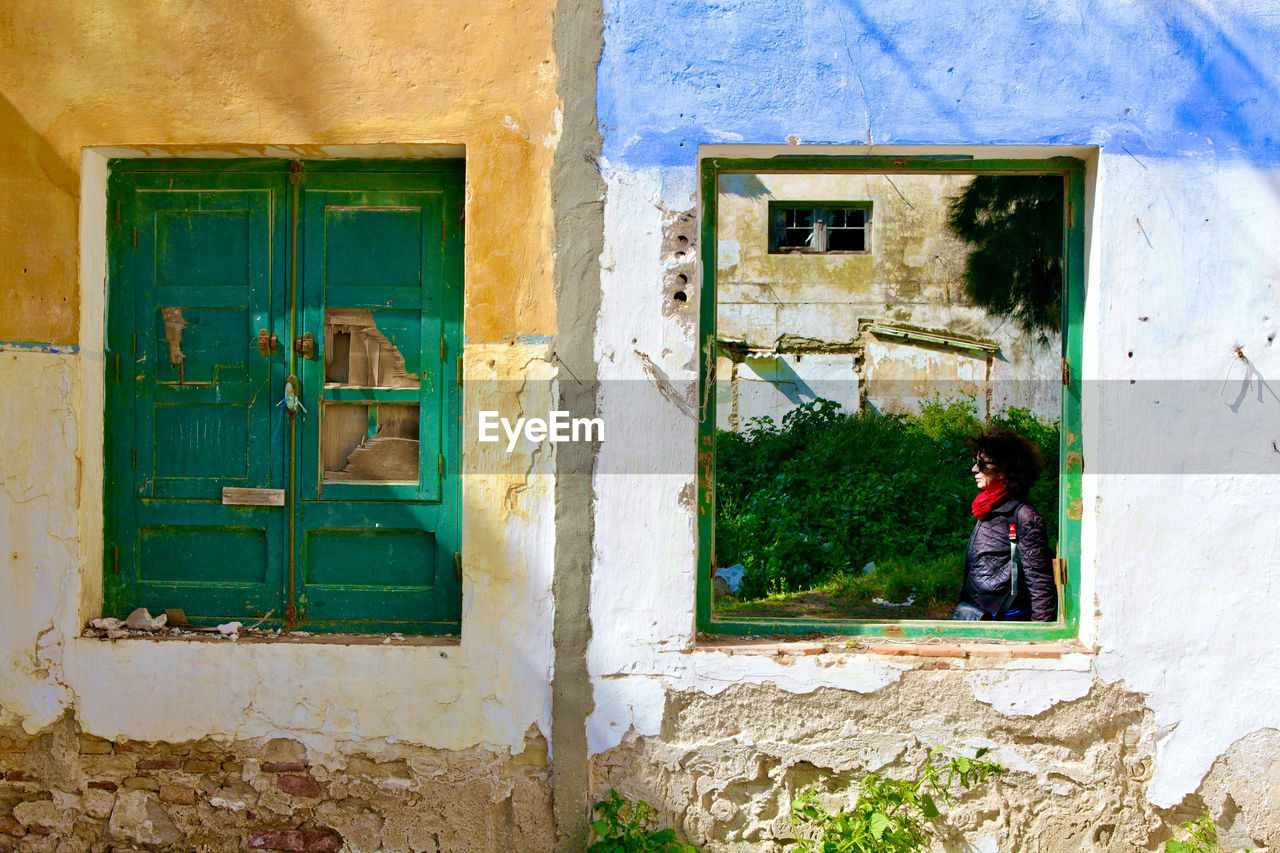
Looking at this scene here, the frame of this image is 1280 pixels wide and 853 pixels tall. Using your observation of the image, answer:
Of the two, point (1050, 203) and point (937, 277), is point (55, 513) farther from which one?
point (937, 277)

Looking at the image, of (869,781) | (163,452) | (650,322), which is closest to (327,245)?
(163,452)

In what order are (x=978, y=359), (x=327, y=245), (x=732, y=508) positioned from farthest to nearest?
(x=978, y=359), (x=732, y=508), (x=327, y=245)

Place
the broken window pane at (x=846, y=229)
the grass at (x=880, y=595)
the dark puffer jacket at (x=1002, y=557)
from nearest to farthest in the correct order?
the dark puffer jacket at (x=1002, y=557) < the grass at (x=880, y=595) < the broken window pane at (x=846, y=229)

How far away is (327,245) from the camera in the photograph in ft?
10.4

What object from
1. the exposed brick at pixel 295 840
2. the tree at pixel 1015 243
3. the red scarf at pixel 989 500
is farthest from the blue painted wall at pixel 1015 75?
the tree at pixel 1015 243

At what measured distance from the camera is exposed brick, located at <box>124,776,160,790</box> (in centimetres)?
306

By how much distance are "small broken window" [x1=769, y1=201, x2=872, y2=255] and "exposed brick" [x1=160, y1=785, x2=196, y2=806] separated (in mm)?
11070

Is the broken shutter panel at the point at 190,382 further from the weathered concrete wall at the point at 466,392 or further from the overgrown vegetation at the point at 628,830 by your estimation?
the overgrown vegetation at the point at 628,830

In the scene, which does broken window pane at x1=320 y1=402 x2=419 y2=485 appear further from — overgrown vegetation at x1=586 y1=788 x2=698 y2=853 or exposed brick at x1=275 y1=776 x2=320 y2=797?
overgrown vegetation at x1=586 y1=788 x2=698 y2=853

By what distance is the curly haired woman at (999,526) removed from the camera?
13.9 feet

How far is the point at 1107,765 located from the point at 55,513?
359cm

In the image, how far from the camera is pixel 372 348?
3.18 metres

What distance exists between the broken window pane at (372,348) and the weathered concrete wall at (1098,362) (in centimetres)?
86

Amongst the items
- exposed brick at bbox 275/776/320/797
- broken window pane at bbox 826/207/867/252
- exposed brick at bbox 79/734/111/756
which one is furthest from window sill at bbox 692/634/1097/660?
broken window pane at bbox 826/207/867/252
